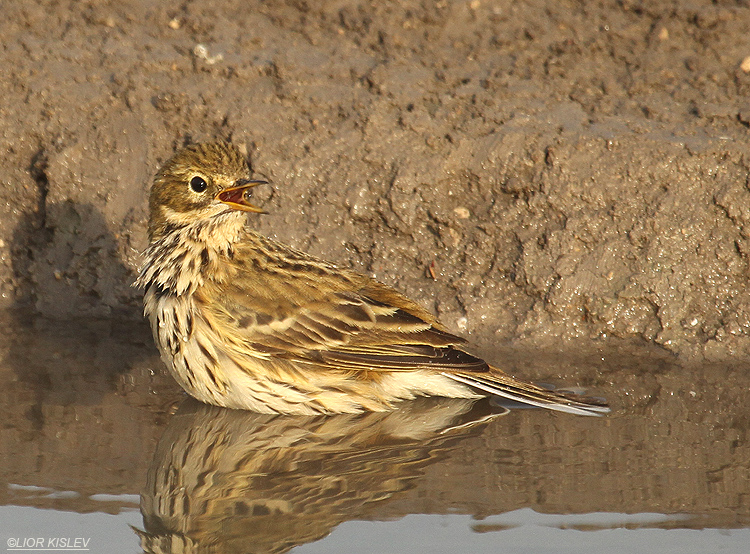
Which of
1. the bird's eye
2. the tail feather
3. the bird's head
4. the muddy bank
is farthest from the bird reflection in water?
the muddy bank

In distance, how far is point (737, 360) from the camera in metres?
6.65

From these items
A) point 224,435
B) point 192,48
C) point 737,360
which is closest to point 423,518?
point 224,435

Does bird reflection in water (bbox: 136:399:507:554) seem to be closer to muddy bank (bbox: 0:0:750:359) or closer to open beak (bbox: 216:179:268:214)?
open beak (bbox: 216:179:268:214)

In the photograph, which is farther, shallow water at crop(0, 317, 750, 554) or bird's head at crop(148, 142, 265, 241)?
bird's head at crop(148, 142, 265, 241)

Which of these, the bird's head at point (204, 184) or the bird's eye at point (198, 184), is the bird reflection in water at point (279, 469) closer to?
the bird's head at point (204, 184)

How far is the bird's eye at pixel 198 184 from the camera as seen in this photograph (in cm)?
612

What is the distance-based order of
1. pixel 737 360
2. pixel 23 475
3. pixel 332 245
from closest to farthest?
pixel 23 475
pixel 737 360
pixel 332 245

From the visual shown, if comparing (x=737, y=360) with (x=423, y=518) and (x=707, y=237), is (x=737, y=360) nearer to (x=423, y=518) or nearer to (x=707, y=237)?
(x=707, y=237)

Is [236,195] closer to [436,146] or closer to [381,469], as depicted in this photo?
[436,146]

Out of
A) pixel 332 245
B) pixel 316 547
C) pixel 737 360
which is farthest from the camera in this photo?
pixel 332 245

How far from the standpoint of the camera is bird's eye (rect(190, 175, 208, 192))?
6117mm

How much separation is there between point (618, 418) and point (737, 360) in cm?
130

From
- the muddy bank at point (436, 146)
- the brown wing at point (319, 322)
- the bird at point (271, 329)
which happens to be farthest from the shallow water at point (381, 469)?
the muddy bank at point (436, 146)

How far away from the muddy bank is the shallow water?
0.69 metres
